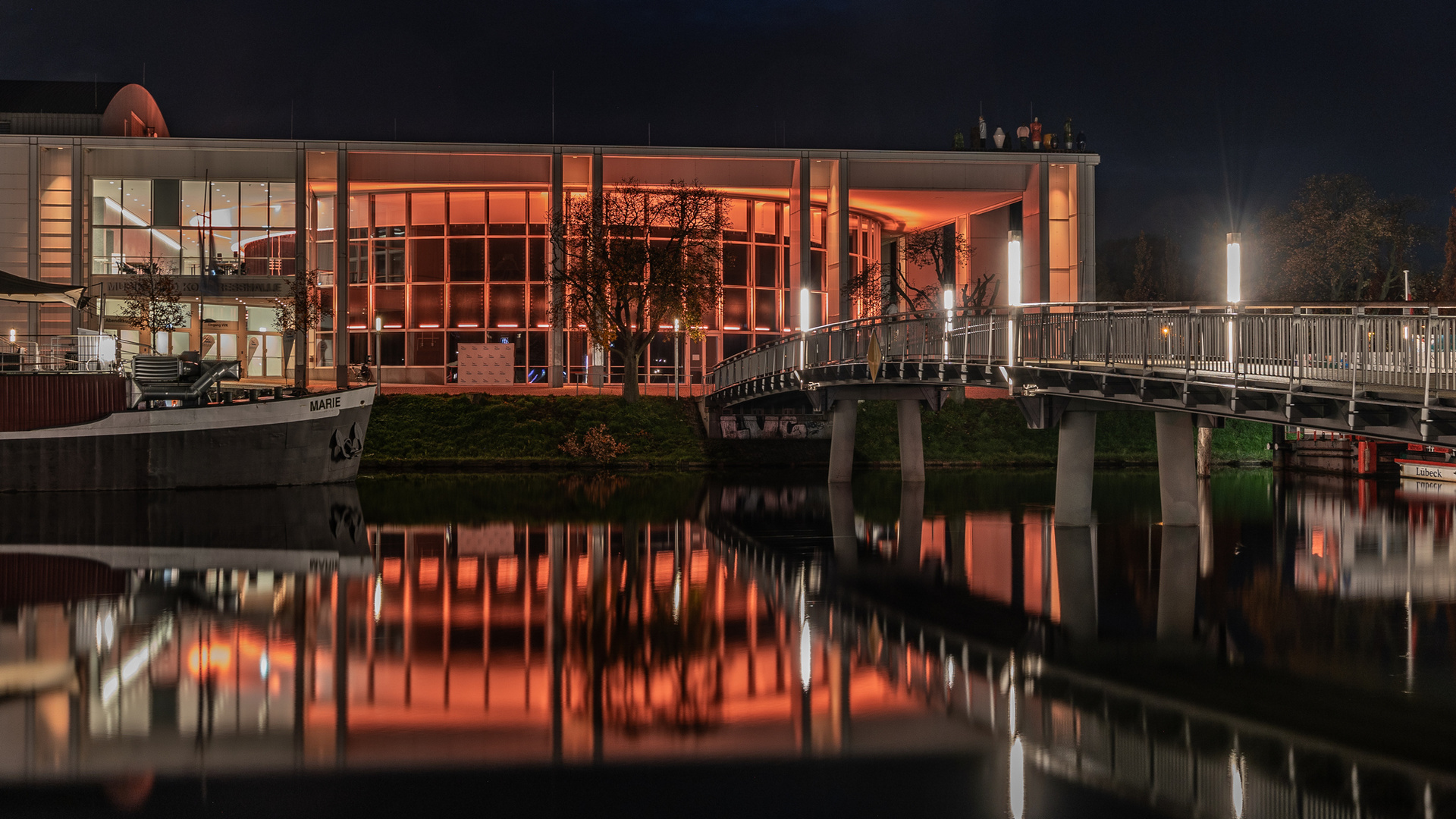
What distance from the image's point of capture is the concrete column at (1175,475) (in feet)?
69.2

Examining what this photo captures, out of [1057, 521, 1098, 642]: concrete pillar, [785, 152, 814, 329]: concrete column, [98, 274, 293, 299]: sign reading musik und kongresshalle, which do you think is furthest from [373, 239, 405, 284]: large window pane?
[1057, 521, 1098, 642]: concrete pillar

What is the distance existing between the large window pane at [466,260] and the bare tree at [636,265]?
7.08 meters

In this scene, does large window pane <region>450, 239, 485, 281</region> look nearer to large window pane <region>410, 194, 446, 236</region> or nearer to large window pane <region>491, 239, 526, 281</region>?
large window pane <region>491, 239, 526, 281</region>

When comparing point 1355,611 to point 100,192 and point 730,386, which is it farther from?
point 100,192

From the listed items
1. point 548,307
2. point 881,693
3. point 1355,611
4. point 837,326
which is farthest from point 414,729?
point 548,307

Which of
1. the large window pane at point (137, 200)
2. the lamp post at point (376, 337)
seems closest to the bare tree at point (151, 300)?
the large window pane at point (137, 200)

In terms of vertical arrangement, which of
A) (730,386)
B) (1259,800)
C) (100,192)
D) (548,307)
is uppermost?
(100,192)

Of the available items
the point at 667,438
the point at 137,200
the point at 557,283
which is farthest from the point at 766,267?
the point at 137,200

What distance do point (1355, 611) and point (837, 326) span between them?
53.3 ft

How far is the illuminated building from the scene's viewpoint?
4850 cm

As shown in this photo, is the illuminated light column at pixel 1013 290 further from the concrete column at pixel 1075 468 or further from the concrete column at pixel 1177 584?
the concrete column at pixel 1177 584

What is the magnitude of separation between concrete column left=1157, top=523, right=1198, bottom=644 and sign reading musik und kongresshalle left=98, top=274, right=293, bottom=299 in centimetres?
3780

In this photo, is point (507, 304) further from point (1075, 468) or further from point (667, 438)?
point (1075, 468)

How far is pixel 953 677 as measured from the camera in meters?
10.6
